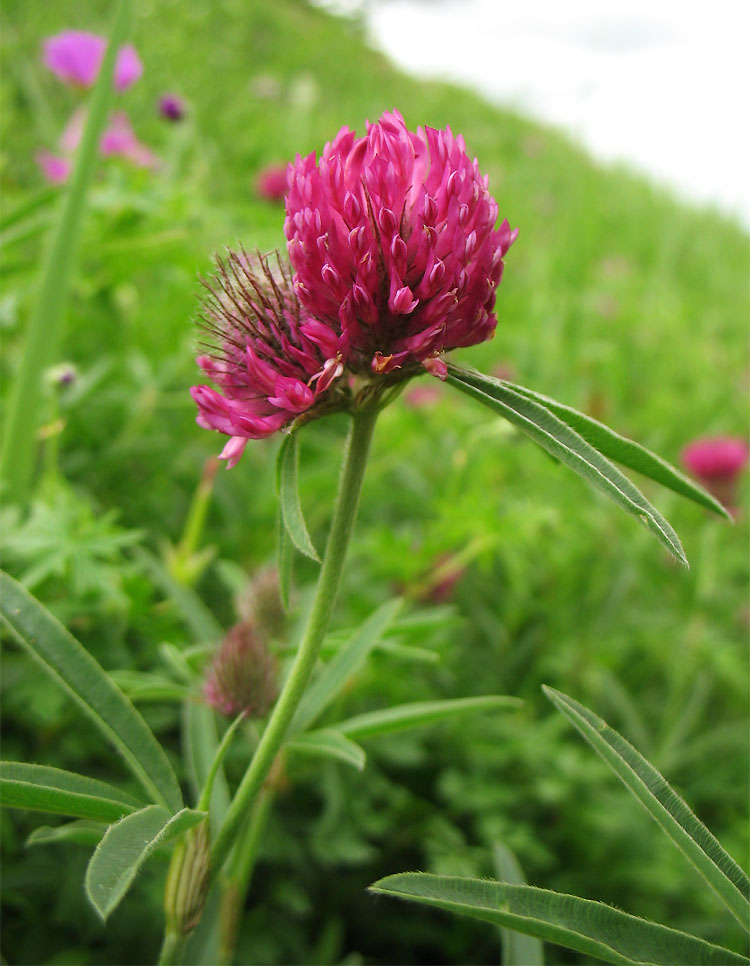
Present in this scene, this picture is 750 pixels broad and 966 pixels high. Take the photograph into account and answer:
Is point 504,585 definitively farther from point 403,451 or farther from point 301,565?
point 301,565

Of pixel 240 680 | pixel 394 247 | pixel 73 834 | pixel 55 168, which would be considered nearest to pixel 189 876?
pixel 73 834

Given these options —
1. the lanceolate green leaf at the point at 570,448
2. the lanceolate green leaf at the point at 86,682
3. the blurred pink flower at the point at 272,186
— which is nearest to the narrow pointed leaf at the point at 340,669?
the lanceolate green leaf at the point at 86,682

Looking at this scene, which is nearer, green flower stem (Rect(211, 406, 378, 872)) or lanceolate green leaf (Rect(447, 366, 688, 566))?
lanceolate green leaf (Rect(447, 366, 688, 566))

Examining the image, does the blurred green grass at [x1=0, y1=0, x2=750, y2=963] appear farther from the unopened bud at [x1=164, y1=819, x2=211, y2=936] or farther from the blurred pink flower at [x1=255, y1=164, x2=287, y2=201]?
the unopened bud at [x1=164, y1=819, x2=211, y2=936]

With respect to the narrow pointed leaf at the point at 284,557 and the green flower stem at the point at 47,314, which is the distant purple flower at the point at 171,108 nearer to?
the green flower stem at the point at 47,314

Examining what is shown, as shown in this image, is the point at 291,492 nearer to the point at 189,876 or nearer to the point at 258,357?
the point at 258,357

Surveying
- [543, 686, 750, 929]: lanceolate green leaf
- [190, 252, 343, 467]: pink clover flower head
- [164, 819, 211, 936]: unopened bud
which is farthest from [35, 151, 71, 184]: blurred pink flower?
[543, 686, 750, 929]: lanceolate green leaf
